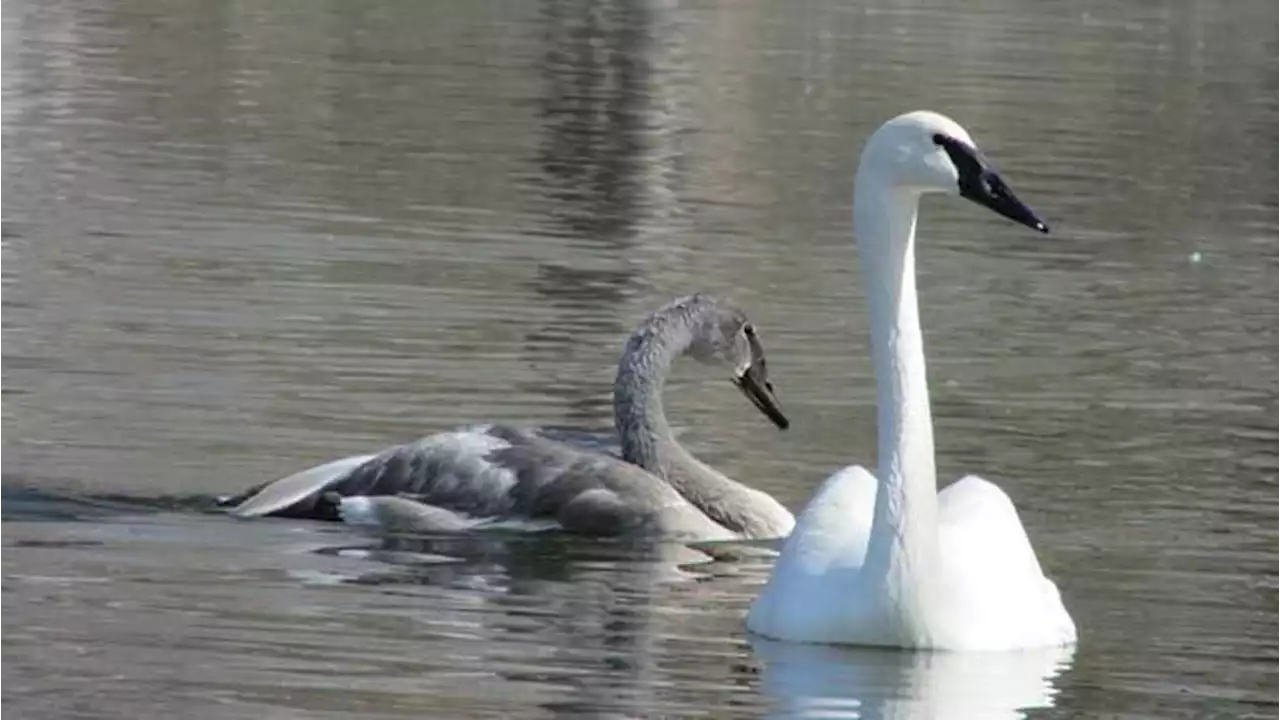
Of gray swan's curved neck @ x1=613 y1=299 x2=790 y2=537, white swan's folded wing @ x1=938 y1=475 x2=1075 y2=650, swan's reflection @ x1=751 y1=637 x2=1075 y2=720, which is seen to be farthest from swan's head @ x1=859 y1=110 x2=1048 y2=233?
gray swan's curved neck @ x1=613 y1=299 x2=790 y2=537

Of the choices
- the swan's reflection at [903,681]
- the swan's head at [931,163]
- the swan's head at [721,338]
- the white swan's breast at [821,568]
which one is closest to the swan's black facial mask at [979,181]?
the swan's head at [931,163]

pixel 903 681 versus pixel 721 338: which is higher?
pixel 903 681

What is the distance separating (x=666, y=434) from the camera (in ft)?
49.2

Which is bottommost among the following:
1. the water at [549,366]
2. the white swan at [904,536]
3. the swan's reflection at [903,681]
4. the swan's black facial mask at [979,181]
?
the water at [549,366]

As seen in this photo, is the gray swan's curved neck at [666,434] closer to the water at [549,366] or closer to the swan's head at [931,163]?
the water at [549,366]

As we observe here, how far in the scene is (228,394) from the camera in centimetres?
1653

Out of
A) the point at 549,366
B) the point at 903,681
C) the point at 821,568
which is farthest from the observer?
the point at 549,366

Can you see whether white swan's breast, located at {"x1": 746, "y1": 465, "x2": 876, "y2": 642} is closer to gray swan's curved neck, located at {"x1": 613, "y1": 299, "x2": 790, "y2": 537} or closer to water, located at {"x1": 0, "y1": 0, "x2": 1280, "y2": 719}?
water, located at {"x1": 0, "y1": 0, "x2": 1280, "y2": 719}

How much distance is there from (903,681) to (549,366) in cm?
698

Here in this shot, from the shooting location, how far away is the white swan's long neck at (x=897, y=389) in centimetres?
1148

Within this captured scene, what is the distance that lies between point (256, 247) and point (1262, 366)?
600 cm

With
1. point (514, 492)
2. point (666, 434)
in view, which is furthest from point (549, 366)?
point (514, 492)

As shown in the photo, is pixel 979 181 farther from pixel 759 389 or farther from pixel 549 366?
pixel 549 366

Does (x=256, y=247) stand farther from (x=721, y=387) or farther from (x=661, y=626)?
(x=661, y=626)
